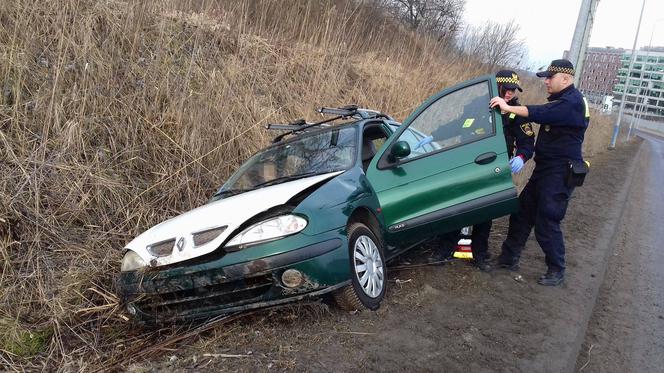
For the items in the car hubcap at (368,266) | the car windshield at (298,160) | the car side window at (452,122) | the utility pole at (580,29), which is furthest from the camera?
the utility pole at (580,29)

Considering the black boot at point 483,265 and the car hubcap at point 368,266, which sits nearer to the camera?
the car hubcap at point 368,266

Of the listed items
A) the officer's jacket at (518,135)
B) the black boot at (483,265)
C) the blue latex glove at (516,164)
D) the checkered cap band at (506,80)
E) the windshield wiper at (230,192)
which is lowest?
the black boot at (483,265)

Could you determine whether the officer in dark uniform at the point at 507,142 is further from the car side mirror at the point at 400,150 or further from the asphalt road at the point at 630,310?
the asphalt road at the point at 630,310

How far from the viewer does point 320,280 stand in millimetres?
3186

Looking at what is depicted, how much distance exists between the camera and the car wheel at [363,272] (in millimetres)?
3412

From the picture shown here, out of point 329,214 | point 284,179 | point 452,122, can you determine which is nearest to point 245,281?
point 329,214

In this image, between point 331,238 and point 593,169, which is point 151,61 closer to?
point 331,238

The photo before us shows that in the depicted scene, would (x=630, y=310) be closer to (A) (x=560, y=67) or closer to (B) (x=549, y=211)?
(B) (x=549, y=211)

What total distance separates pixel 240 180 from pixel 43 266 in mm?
1765

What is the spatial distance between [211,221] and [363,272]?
3.83 ft

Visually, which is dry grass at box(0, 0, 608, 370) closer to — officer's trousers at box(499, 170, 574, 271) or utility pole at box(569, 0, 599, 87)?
officer's trousers at box(499, 170, 574, 271)

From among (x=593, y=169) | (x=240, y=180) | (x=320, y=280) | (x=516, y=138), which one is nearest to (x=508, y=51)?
(x=593, y=169)

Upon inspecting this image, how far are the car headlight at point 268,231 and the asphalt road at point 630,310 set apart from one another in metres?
2.03

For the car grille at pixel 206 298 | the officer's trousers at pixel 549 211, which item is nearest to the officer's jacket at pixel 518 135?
the officer's trousers at pixel 549 211
